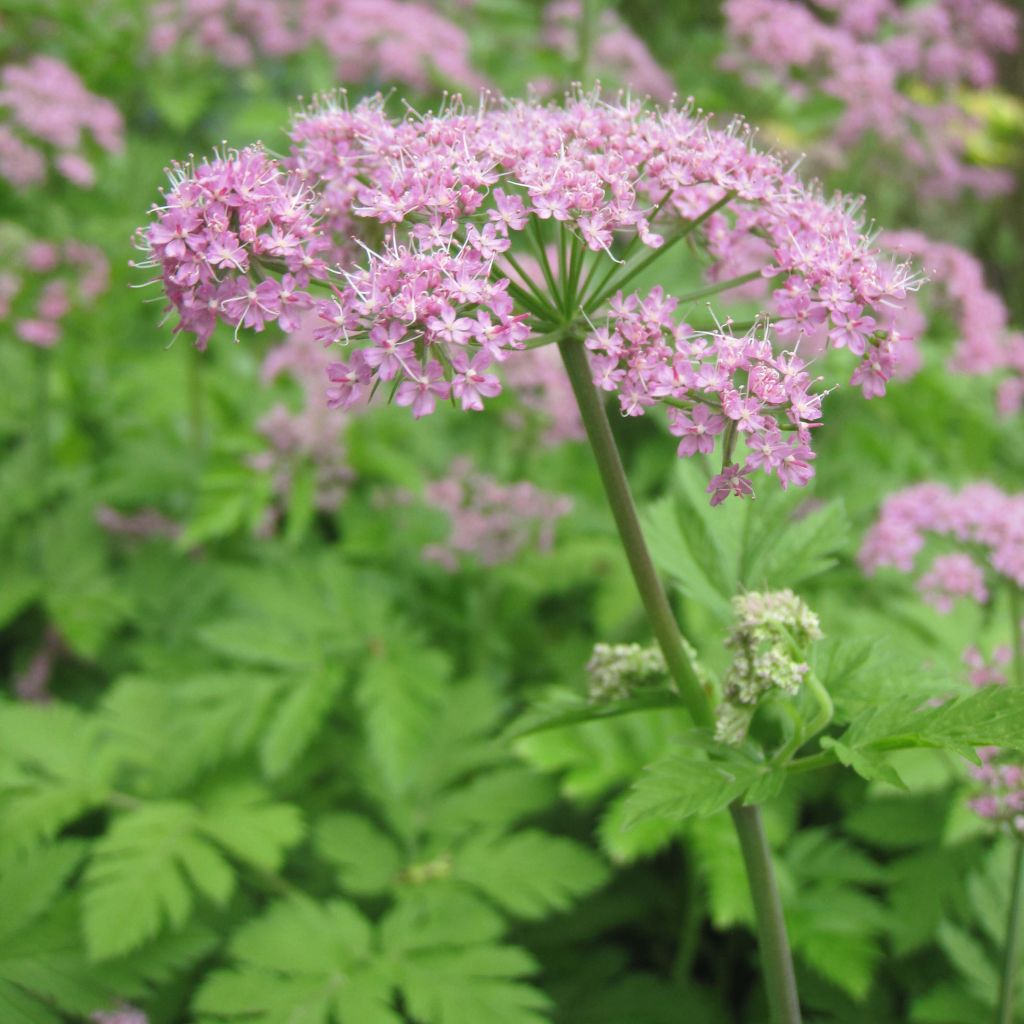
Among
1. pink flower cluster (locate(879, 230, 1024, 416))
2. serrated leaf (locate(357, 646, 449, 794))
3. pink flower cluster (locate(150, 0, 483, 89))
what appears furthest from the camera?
pink flower cluster (locate(150, 0, 483, 89))

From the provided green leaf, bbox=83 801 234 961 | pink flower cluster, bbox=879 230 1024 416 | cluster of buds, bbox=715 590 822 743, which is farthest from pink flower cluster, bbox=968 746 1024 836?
pink flower cluster, bbox=879 230 1024 416

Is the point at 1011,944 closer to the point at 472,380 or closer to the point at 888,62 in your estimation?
the point at 472,380

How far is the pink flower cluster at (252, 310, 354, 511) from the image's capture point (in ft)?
13.6

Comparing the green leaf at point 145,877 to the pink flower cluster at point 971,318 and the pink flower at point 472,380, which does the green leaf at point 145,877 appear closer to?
the pink flower at point 472,380

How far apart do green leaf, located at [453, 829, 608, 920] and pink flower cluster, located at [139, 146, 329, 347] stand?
1992mm

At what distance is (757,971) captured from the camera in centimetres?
374

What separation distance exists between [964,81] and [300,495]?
6022 mm

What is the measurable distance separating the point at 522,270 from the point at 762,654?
0.83 metres

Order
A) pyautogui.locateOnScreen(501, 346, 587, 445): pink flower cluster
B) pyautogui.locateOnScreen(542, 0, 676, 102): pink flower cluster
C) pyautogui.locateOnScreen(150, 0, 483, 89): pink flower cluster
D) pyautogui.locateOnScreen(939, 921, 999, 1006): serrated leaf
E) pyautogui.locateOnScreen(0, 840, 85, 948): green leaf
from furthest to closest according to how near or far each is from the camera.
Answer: pyautogui.locateOnScreen(542, 0, 676, 102): pink flower cluster, pyautogui.locateOnScreen(150, 0, 483, 89): pink flower cluster, pyautogui.locateOnScreen(501, 346, 587, 445): pink flower cluster, pyautogui.locateOnScreen(939, 921, 999, 1006): serrated leaf, pyautogui.locateOnScreen(0, 840, 85, 948): green leaf

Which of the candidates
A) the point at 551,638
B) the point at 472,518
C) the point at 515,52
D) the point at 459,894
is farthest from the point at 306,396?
the point at 515,52

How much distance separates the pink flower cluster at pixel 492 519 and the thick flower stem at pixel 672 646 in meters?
2.17

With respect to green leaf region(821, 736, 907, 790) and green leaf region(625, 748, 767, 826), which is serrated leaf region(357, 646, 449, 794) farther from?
green leaf region(821, 736, 907, 790)

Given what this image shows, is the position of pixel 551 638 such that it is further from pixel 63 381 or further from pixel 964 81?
pixel 964 81

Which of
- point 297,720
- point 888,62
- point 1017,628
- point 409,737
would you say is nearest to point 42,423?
point 297,720
